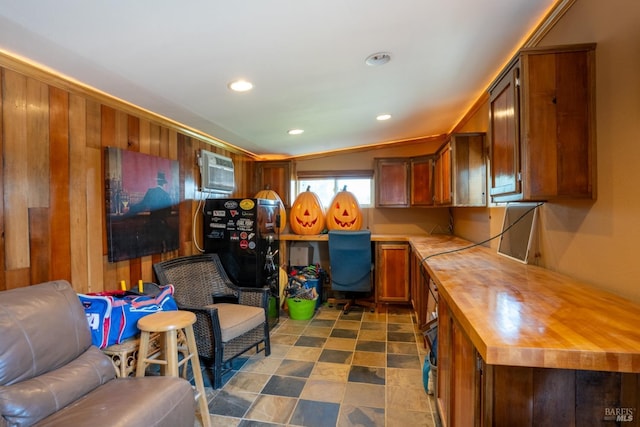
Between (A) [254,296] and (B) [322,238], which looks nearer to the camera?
(A) [254,296]

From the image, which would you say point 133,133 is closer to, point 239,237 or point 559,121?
point 239,237

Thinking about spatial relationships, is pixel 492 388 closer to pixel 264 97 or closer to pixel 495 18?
pixel 495 18

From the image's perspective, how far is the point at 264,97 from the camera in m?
2.36

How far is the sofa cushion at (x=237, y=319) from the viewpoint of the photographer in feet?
7.97

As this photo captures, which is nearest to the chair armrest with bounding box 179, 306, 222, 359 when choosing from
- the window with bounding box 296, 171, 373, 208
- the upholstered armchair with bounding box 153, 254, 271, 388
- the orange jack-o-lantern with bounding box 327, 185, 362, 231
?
the upholstered armchair with bounding box 153, 254, 271, 388

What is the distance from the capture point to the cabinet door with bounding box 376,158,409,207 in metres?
4.35

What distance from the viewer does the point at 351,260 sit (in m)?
3.87

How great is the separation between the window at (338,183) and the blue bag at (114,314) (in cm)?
314

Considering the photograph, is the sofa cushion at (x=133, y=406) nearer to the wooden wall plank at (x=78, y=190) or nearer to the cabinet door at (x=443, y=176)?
the wooden wall plank at (x=78, y=190)


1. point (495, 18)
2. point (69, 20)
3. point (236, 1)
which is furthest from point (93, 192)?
point (495, 18)

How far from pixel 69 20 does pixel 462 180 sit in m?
2.96

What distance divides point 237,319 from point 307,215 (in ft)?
6.99

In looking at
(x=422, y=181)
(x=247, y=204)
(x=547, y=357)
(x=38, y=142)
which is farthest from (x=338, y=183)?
(x=547, y=357)

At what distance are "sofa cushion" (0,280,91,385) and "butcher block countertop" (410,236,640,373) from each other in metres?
1.80
